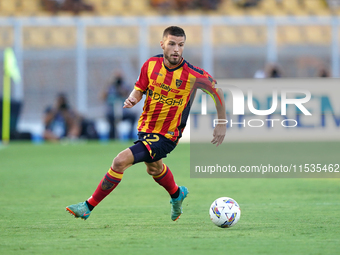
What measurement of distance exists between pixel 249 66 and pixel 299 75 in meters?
1.62

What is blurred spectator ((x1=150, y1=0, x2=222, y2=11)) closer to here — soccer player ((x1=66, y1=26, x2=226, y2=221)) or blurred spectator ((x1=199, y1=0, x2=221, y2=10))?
blurred spectator ((x1=199, y1=0, x2=221, y2=10))

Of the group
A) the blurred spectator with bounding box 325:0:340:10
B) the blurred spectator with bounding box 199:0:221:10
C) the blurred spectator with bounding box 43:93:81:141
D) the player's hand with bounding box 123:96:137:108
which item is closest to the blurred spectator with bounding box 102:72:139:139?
the blurred spectator with bounding box 43:93:81:141

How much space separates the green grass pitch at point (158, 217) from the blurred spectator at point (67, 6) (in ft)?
38.8

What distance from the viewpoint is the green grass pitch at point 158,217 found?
14.0ft

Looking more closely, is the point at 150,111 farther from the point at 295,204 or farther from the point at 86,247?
the point at 295,204

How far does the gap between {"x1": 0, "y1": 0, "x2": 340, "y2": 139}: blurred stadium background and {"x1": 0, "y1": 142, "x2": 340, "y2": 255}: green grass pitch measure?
8.72 metres

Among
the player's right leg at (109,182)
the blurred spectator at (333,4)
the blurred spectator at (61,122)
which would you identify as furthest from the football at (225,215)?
the blurred spectator at (333,4)

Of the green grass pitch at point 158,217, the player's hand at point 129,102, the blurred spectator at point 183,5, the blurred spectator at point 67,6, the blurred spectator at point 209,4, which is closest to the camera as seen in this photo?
the green grass pitch at point 158,217

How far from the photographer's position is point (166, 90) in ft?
17.9

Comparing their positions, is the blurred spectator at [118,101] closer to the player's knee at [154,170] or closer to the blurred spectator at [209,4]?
the blurred spectator at [209,4]

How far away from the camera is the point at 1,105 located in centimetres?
1777

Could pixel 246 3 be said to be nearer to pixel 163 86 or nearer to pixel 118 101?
pixel 118 101

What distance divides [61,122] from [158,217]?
491 inches

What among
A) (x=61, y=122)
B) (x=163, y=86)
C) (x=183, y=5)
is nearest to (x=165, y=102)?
(x=163, y=86)
